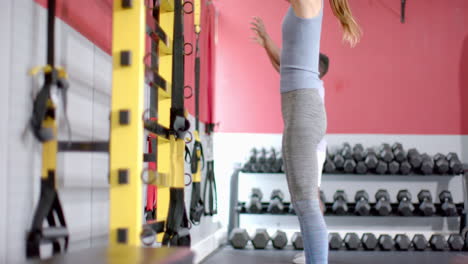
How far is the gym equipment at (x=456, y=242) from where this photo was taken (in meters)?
4.06

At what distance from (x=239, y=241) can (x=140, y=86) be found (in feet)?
8.92

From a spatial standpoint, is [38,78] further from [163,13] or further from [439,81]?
[439,81]

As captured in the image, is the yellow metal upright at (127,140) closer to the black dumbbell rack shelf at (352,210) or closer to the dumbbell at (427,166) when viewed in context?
the black dumbbell rack shelf at (352,210)

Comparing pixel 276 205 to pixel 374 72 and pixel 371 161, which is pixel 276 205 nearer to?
pixel 371 161

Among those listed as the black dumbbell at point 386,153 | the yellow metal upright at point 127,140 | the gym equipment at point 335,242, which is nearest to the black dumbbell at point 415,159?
the black dumbbell at point 386,153

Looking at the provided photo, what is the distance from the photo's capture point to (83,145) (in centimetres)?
155

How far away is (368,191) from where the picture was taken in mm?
4723

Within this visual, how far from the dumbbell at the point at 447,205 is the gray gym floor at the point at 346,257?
36 centimetres

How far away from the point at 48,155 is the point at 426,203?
11.5ft

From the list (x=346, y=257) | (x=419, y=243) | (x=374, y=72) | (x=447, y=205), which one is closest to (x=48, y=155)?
(x=346, y=257)

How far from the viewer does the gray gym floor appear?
136 inches

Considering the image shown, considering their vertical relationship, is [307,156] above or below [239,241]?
above

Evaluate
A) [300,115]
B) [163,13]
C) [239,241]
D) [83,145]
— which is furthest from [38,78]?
[239,241]

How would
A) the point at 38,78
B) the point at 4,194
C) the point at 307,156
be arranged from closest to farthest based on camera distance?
the point at 4,194, the point at 38,78, the point at 307,156
